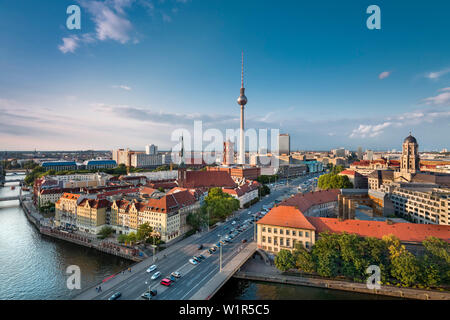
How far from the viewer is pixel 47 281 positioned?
120ft

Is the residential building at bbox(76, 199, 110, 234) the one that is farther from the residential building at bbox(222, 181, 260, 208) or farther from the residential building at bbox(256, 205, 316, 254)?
the residential building at bbox(256, 205, 316, 254)

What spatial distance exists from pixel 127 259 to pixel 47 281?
11685 millimetres

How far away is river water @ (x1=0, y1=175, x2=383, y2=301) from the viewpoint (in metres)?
32.5

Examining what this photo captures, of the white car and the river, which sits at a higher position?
the white car

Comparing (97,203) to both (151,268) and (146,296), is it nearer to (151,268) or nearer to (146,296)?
(151,268)

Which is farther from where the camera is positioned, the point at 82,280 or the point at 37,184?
the point at 37,184

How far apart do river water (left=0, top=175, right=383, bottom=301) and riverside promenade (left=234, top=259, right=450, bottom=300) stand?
64 centimetres

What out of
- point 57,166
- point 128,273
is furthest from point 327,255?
point 57,166

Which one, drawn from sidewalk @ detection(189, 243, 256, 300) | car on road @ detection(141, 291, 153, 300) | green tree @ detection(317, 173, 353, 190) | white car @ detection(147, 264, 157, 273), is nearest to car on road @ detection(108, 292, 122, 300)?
car on road @ detection(141, 291, 153, 300)

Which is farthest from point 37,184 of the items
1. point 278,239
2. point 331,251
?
point 331,251

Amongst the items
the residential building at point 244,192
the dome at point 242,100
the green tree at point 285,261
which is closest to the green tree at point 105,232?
the residential building at point 244,192

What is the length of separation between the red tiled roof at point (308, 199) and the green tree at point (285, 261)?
461 inches

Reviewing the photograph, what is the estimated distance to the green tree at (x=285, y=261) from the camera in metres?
34.9

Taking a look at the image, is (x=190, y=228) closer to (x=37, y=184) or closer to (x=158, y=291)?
(x=158, y=291)
